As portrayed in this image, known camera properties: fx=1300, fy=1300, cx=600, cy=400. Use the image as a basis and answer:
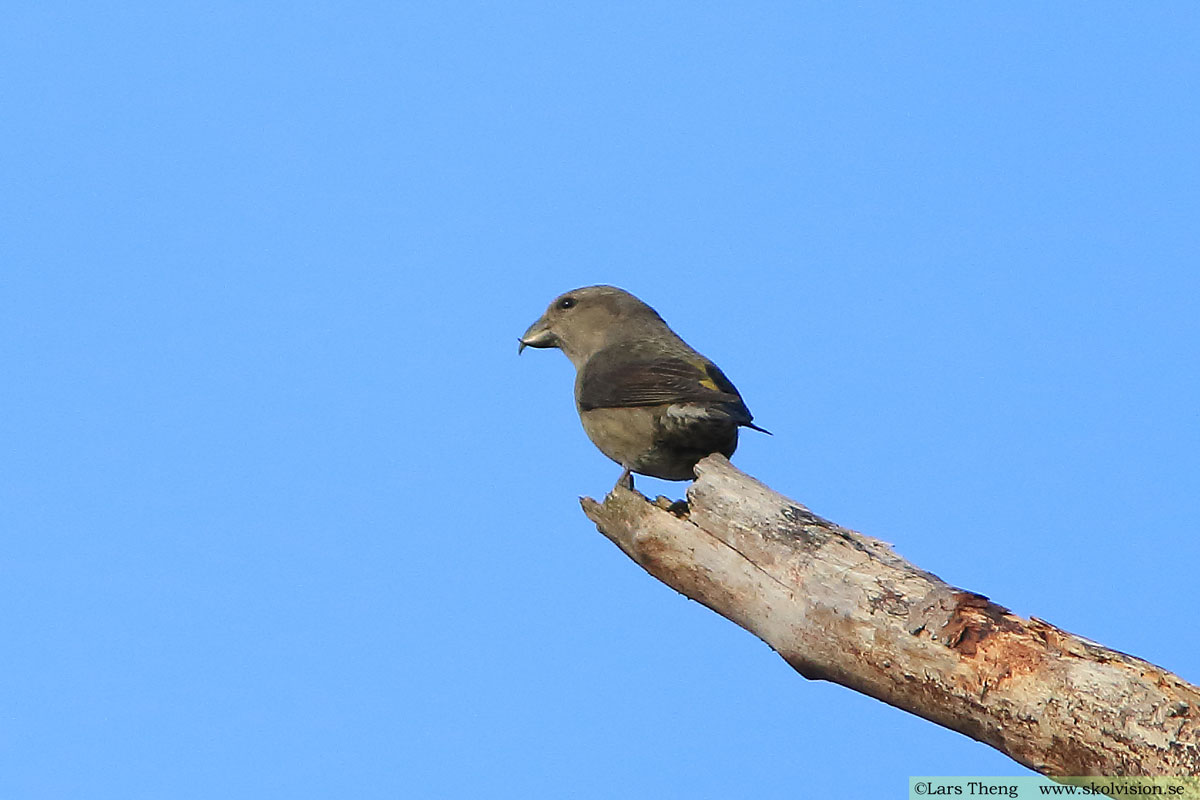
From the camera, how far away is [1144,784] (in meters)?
4.81

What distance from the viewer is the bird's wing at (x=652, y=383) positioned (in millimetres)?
8414

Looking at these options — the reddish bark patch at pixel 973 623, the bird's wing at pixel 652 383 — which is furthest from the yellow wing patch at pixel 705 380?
the reddish bark patch at pixel 973 623

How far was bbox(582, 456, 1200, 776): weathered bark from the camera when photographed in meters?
4.92

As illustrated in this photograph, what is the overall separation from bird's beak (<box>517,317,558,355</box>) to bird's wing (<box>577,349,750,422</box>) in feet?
3.49

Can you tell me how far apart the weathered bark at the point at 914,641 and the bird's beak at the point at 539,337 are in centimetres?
357

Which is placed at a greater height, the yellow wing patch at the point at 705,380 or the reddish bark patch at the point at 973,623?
the yellow wing patch at the point at 705,380

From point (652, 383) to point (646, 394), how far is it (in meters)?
0.10

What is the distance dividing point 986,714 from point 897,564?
88 cm

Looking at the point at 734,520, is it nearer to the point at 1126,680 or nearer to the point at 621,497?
the point at 621,497

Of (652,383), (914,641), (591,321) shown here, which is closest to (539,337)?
(591,321)

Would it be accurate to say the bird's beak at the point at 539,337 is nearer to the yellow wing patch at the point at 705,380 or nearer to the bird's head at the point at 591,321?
the bird's head at the point at 591,321

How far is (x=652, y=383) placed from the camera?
8.65 m

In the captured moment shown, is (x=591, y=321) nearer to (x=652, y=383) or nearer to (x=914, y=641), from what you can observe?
(x=652, y=383)

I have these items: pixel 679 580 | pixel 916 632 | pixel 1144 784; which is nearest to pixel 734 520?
pixel 679 580
